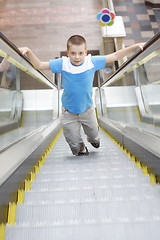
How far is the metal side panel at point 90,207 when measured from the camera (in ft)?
4.75

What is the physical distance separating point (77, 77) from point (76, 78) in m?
0.02

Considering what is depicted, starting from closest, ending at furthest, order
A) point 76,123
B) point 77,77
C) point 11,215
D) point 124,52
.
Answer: point 11,215 → point 124,52 → point 77,77 → point 76,123

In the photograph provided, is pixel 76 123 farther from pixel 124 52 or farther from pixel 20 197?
pixel 20 197

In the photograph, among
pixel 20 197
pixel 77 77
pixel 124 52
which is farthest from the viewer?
pixel 77 77

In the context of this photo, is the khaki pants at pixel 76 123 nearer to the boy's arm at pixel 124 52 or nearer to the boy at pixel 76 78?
the boy at pixel 76 78

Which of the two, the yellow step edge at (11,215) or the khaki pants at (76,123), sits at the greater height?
the khaki pants at (76,123)

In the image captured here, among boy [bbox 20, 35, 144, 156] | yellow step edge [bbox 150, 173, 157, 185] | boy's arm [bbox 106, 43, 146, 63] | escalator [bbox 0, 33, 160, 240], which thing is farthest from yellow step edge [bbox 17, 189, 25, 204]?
boy's arm [bbox 106, 43, 146, 63]

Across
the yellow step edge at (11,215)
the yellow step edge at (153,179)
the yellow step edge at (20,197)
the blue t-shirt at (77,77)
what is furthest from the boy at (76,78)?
the yellow step edge at (11,215)

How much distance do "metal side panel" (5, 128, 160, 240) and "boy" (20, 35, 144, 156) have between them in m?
0.78

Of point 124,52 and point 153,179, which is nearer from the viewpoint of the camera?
point 153,179

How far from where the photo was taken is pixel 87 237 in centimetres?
142

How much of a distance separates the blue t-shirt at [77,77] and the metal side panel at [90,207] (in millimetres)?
848

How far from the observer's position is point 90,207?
172cm

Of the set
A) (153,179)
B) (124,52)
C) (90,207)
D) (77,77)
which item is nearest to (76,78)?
(77,77)
